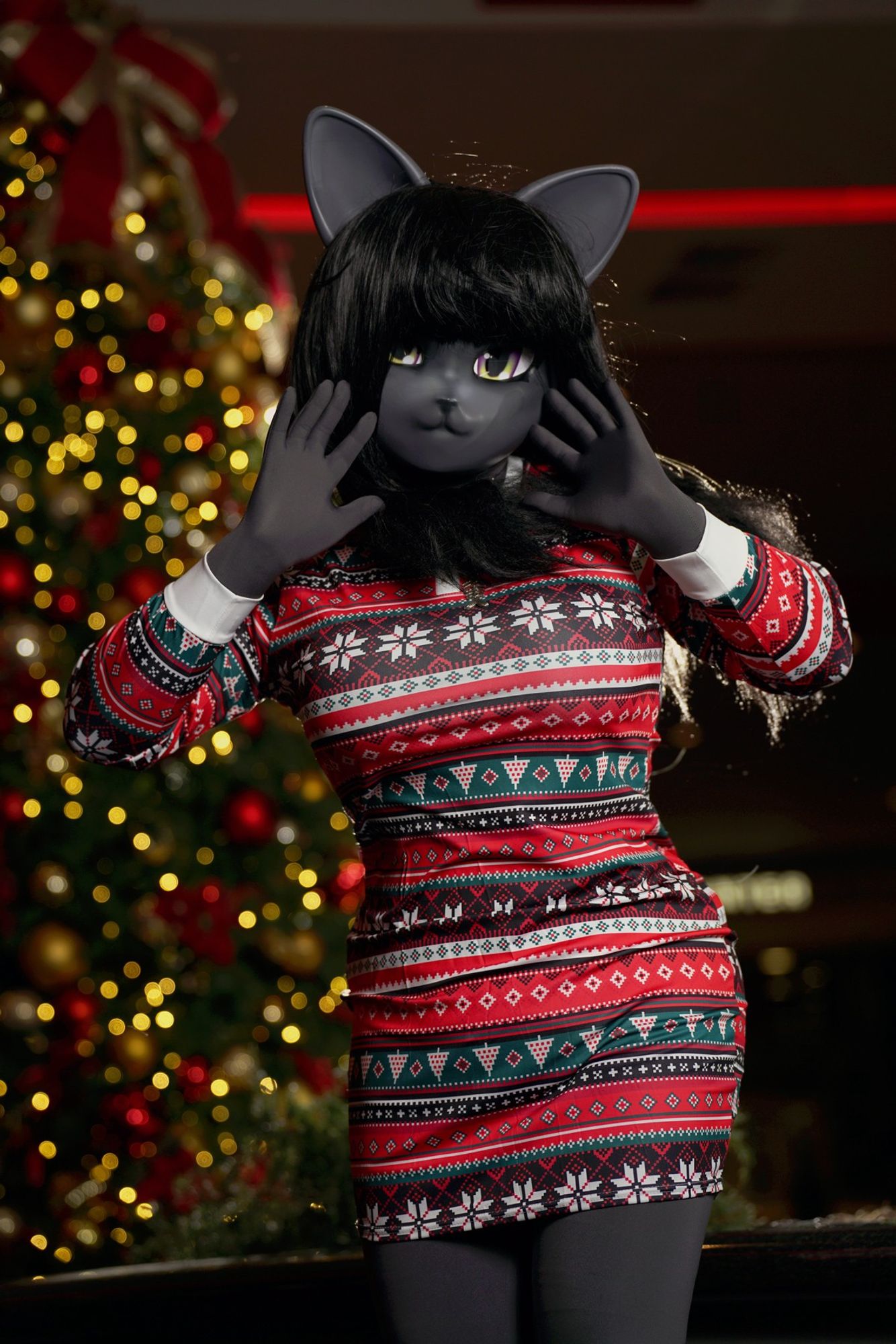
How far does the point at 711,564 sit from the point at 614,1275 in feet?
1.63

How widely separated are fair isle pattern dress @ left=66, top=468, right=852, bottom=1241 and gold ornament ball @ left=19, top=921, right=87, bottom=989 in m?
1.27

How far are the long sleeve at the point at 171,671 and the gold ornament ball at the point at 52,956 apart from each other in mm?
1243

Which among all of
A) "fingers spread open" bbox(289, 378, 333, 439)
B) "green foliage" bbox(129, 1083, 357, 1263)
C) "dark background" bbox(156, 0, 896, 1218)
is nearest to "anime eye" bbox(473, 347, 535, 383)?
"fingers spread open" bbox(289, 378, 333, 439)

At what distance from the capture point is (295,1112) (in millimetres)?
2096

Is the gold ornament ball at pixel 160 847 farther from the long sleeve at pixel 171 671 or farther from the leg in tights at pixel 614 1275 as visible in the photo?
the leg in tights at pixel 614 1275

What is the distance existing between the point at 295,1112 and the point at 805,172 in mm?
3022

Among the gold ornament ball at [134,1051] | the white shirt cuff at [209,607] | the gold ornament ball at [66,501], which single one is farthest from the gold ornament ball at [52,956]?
the white shirt cuff at [209,607]

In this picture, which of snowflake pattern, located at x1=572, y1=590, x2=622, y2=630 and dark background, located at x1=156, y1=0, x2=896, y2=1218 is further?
dark background, located at x1=156, y1=0, x2=896, y2=1218

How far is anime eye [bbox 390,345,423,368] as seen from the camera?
43.8 inches

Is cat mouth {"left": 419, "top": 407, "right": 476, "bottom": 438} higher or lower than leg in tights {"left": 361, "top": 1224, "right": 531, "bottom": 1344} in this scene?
higher

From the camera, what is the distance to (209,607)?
1.06 metres

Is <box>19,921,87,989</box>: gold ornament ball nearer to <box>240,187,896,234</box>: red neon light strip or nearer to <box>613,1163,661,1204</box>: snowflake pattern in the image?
<box>613,1163,661,1204</box>: snowflake pattern

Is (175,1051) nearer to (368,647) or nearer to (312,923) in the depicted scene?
(312,923)

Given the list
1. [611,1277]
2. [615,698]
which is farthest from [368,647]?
[611,1277]
